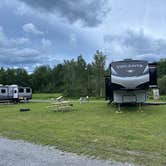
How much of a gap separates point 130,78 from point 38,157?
26.0ft

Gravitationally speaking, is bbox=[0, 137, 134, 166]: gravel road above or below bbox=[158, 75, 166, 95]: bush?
below

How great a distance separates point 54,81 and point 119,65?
58107mm

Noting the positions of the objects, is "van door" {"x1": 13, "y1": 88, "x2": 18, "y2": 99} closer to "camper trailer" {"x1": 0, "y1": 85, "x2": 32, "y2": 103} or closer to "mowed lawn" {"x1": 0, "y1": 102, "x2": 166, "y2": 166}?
"camper trailer" {"x1": 0, "y1": 85, "x2": 32, "y2": 103}

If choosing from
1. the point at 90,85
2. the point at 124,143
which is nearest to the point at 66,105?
the point at 124,143

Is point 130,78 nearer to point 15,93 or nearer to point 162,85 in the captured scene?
point 15,93

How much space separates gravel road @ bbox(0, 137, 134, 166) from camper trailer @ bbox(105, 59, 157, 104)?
6.97 meters

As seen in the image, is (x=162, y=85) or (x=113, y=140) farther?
(x=162, y=85)

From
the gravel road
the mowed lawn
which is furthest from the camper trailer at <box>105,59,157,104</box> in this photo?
the gravel road

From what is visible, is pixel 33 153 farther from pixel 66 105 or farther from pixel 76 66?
pixel 76 66

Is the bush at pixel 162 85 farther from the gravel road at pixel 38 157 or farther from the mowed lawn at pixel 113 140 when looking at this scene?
the gravel road at pixel 38 157

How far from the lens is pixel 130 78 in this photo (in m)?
12.4

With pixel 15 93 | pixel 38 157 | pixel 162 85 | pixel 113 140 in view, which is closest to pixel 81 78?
pixel 162 85

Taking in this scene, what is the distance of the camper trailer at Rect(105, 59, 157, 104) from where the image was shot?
40.8 feet

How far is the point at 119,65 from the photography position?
1296cm
